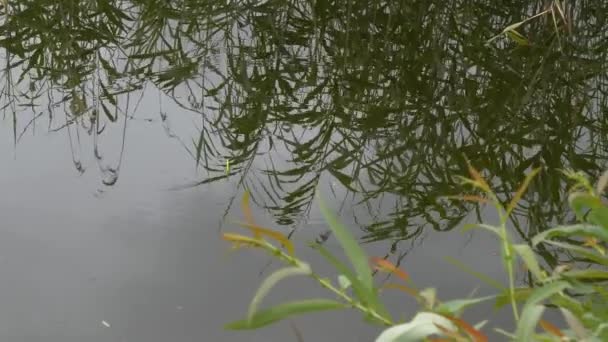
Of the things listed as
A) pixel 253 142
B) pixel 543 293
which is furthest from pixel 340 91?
pixel 543 293

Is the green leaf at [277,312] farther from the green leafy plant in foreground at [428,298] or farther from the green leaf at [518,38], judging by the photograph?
the green leaf at [518,38]

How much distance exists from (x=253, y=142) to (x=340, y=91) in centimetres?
29

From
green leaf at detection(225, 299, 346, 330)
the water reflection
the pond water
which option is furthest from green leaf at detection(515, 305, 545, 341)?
the water reflection

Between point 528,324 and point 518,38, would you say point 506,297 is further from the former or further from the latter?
point 518,38

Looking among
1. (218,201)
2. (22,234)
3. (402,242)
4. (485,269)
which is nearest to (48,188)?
(22,234)

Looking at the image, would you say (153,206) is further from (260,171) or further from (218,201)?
(260,171)

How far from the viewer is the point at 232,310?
1374 mm

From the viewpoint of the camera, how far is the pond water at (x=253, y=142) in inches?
55.9

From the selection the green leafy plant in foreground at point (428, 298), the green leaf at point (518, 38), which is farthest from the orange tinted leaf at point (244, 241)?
the green leaf at point (518, 38)

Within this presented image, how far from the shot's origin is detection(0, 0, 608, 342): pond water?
4.66 ft

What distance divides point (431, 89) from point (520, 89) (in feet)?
0.74

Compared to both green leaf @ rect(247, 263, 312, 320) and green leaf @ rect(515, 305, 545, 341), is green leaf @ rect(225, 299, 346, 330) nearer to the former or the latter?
green leaf @ rect(247, 263, 312, 320)

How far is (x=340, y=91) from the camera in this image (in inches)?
80.9

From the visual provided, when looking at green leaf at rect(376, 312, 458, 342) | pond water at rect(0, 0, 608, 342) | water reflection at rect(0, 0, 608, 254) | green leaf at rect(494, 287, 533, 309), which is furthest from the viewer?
water reflection at rect(0, 0, 608, 254)
